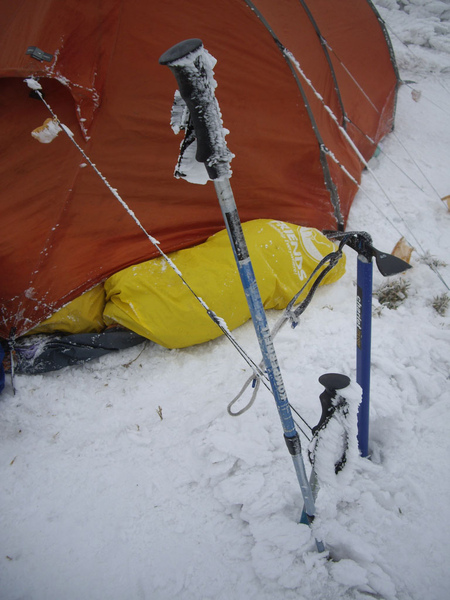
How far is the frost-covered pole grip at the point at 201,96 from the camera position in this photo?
0.68 metres

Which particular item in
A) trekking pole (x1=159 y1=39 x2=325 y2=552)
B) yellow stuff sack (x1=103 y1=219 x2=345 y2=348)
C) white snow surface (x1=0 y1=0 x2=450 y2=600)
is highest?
trekking pole (x1=159 y1=39 x2=325 y2=552)

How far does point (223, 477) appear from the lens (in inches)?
60.1

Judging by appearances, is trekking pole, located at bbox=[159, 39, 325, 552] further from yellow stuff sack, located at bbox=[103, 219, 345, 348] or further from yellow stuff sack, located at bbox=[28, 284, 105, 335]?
yellow stuff sack, located at bbox=[28, 284, 105, 335]

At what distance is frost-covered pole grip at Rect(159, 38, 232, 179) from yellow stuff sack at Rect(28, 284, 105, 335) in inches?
58.6

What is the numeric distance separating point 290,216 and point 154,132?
1015 mm

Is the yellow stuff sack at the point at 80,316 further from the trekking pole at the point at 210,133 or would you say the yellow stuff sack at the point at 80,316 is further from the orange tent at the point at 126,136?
the trekking pole at the point at 210,133

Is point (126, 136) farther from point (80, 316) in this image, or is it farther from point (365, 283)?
point (365, 283)

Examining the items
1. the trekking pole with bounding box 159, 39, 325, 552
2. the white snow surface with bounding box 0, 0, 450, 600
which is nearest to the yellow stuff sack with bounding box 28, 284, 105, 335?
the white snow surface with bounding box 0, 0, 450, 600

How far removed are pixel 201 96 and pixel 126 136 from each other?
145 cm

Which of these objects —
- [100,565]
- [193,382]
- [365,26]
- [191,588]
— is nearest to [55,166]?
[193,382]

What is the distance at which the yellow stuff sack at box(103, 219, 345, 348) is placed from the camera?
194cm

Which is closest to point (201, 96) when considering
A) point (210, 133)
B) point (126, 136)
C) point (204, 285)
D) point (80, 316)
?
point (210, 133)

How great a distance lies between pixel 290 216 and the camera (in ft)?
8.25

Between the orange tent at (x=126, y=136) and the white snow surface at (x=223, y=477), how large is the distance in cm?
63
